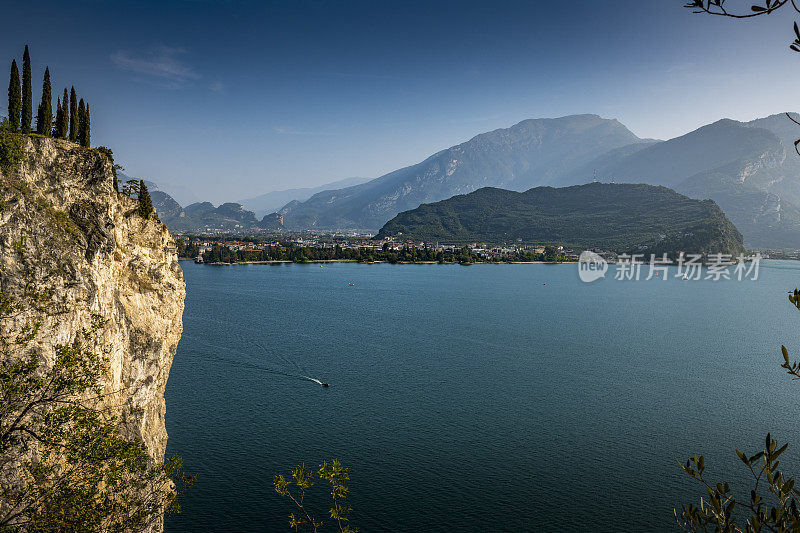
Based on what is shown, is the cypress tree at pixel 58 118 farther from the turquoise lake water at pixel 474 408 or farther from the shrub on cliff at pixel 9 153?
the turquoise lake water at pixel 474 408

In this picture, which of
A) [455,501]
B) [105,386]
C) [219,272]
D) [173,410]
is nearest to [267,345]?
[173,410]

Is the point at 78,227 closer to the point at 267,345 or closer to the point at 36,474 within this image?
the point at 36,474

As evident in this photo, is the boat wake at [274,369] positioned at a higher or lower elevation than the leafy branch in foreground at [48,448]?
lower

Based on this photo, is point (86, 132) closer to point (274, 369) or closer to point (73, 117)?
point (73, 117)

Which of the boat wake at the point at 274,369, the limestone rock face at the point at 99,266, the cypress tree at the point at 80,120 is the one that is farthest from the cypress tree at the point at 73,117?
the boat wake at the point at 274,369

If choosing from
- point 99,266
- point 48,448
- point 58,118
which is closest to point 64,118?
point 58,118

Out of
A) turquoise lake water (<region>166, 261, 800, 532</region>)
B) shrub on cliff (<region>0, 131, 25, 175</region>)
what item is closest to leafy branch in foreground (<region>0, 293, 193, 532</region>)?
shrub on cliff (<region>0, 131, 25, 175</region>)

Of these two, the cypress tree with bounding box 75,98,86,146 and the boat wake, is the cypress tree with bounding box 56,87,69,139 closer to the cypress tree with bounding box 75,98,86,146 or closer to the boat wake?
the cypress tree with bounding box 75,98,86,146
